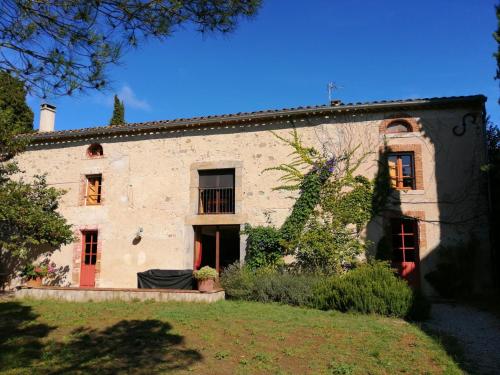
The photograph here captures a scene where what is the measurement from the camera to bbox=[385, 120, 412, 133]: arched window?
1159 cm

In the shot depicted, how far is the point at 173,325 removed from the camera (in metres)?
7.45

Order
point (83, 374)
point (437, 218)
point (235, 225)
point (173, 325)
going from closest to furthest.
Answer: point (83, 374), point (173, 325), point (437, 218), point (235, 225)

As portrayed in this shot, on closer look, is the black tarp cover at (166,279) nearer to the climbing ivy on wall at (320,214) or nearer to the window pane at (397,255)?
the climbing ivy on wall at (320,214)

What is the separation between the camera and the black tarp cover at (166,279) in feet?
37.0

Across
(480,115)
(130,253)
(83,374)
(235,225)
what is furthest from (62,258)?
(480,115)

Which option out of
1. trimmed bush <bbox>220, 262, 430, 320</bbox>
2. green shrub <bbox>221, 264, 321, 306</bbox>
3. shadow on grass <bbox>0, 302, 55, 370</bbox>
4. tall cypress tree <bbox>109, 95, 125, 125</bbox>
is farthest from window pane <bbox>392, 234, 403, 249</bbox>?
tall cypress tree <bbox>109, 95, 125, 125</bbox>

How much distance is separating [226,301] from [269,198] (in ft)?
11.5

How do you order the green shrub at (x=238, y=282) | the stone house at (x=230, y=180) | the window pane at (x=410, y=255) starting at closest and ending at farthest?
the green shrub at (x=238, y=282) < the stone house at (x=230, y=180) < the window pane at (x=410, y=255)

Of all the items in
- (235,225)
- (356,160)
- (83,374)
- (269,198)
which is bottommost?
(83,374)

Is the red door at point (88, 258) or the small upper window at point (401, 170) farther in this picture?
the red door at point (88, 258)

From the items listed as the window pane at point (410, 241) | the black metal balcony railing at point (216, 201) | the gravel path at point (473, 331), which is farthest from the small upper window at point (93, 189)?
the gravel path at point (473, 331)

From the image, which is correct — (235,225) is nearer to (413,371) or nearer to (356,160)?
(356,160)

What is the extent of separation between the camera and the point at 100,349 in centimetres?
598

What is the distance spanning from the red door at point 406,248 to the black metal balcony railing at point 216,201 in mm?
4890
